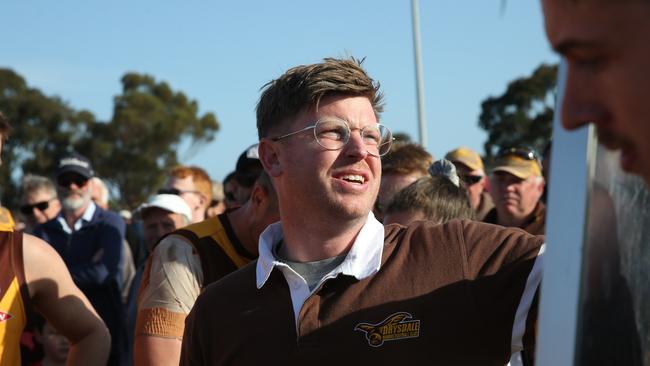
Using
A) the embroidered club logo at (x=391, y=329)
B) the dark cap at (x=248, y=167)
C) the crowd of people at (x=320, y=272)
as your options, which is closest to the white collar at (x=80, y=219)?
the dark cap at (x=248, y=167)

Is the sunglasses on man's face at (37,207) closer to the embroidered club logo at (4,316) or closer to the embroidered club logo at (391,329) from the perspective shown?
the embroidered club logo at (4,316)

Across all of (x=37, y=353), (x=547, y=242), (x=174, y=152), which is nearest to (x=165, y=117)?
(x=174, y=152)

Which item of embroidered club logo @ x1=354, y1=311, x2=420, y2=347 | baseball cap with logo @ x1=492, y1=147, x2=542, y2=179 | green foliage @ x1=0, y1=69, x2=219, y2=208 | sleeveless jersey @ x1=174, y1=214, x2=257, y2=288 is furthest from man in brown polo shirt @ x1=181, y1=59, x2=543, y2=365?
green foliage @ x1=0, y1=69, x2=219, y2=208

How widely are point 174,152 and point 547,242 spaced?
49.5m

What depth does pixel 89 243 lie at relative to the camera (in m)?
7.27

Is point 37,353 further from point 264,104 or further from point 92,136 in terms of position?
point 92,136

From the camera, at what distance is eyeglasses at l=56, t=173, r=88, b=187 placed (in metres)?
7.66

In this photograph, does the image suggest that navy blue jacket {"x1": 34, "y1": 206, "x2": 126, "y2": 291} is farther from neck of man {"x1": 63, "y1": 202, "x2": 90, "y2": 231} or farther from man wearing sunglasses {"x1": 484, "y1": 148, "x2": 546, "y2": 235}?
man wearing sunglasses {"x1": 484, "y1": 148, "x2": 546, "y2": 235}

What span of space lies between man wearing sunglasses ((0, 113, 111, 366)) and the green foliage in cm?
4329

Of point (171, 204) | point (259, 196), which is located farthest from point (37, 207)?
point (259, 196)

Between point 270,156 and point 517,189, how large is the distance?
10.9 ft

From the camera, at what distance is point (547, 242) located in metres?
1.11

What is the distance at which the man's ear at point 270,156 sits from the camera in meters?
3.29

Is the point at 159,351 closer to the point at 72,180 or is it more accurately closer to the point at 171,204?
the point at 171,204
